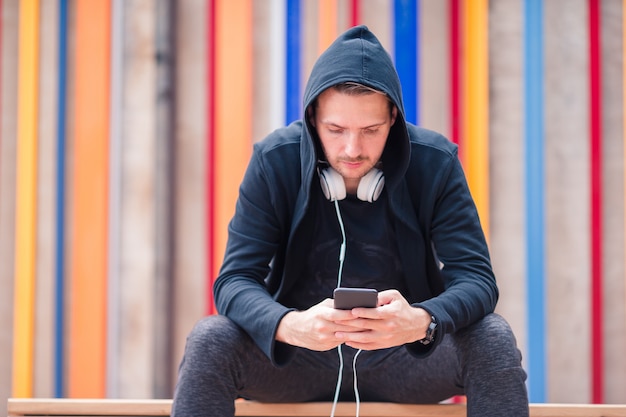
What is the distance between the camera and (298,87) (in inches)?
82.8

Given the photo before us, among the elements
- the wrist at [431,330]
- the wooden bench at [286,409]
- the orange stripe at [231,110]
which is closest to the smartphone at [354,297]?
the wrist at [431,330]

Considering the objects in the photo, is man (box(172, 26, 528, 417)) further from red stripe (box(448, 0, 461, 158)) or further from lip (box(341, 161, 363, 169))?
red stripe (box(448, 0, 461, 158))

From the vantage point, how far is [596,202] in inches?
82.0

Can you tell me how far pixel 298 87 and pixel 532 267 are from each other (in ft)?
2.93

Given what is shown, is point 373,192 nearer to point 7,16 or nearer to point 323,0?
point 323,0

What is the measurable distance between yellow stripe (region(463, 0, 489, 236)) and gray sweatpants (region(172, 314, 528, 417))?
2.49 feet

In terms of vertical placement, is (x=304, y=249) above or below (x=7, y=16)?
below

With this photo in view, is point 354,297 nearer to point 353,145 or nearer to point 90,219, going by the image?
point 353,145

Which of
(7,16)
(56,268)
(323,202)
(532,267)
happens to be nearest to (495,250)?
(532,267)

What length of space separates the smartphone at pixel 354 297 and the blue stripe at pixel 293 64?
3.26 ft

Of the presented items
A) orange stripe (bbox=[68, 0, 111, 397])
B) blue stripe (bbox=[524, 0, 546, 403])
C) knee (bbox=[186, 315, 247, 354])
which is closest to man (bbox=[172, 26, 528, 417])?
knee (bbox=[186, 315, 247, 354])

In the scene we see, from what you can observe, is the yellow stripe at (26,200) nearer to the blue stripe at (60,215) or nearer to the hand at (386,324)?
the blue stripe at (60,215)

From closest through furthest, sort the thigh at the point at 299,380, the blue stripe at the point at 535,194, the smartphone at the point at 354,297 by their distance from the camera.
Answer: the smartphone at the point at 354,297
the thigh at the point at 299,380
the blue stripe at the point at 535,194

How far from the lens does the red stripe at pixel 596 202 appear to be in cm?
207
